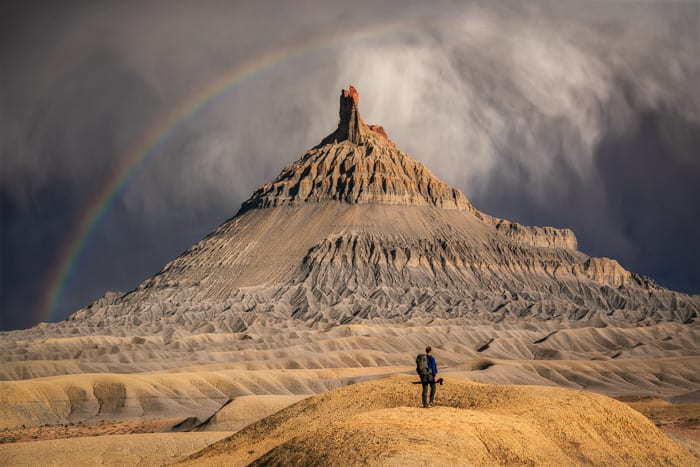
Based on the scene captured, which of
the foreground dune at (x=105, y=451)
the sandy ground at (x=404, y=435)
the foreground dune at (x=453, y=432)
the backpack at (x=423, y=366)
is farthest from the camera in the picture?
the foreground dune at (x=105, y=451)

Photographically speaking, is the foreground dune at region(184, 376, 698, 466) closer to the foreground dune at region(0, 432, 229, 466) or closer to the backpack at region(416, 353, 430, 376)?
the backpack at region(416, 353, 430, 376)

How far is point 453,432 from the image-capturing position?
96.8 feet

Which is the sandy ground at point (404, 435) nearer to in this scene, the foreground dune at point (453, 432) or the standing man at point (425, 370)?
the foreground dune at point (453, 432)

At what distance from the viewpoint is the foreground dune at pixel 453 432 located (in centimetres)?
2831

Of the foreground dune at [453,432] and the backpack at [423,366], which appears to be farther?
the backpack at [423,366]

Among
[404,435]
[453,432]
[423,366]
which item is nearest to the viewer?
[404,435]

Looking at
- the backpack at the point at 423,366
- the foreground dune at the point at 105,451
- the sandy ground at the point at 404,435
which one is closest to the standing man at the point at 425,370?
the backpack at the point at 423,366

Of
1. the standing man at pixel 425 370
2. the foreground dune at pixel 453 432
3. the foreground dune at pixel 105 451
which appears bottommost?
the foreground dune at pixel 105 451

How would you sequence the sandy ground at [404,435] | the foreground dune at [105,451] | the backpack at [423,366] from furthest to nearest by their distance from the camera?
the foreground dune at [105,451]
the backpack at [423,366]
the sandy ground at [404,435]

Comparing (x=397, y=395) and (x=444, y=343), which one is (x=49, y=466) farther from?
(x=444, y=343)

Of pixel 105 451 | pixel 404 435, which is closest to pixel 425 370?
pixel 404 435

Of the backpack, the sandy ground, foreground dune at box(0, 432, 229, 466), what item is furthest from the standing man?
foreground dune at box(0, 432, 229, 466)

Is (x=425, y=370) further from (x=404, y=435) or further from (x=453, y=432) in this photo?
(x=404, y=435)

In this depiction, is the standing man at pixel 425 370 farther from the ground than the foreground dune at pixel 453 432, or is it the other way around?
the standing man at pixel 425 370
